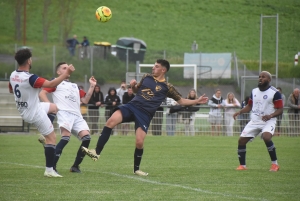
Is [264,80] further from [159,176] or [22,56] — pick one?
A: [22,56]

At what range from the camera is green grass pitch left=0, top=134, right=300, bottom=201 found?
32.3ft

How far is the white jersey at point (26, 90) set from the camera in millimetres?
11172

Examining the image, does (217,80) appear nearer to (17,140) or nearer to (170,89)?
(17,140)

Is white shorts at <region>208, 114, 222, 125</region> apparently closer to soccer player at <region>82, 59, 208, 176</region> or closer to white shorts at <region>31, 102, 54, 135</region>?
soccer player at <region>82, 59, 208, 176</region>

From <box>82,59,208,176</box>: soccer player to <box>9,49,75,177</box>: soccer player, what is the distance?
0.90 metres

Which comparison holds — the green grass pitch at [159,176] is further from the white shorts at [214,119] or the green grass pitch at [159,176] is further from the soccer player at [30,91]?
the white shorts at [214,119]

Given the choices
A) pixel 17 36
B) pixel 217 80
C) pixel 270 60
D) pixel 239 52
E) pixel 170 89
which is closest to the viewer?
pixel 170 89

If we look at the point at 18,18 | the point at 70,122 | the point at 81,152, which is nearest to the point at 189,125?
the point at 70,122

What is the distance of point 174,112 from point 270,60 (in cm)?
972

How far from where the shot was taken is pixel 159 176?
12297 mm

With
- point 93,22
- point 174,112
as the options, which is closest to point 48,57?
point 174,112

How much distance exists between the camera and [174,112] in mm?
24344

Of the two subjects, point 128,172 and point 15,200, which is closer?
point 15,200

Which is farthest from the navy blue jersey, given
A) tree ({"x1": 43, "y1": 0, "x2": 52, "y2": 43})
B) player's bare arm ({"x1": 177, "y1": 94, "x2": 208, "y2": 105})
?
tree ({"x1": 43, "y1": 0, "x2": 52, "y2": 43})
